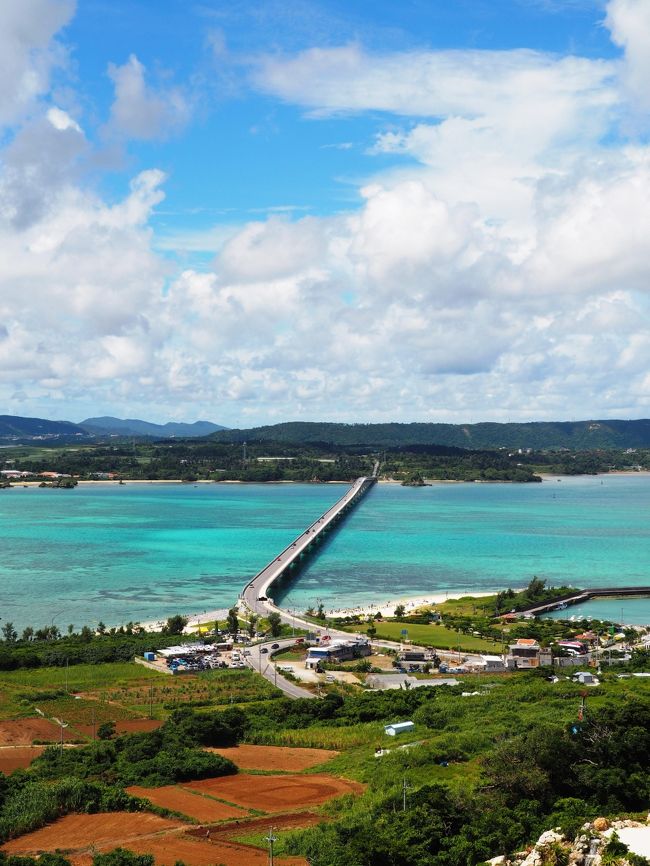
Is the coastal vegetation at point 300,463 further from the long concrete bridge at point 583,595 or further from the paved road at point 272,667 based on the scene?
the paved road at point 272,667

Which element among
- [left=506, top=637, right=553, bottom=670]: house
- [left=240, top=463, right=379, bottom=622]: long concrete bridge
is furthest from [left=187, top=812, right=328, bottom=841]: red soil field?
[left=240, top=463, right=379, bottom=622]: long concrete bridge

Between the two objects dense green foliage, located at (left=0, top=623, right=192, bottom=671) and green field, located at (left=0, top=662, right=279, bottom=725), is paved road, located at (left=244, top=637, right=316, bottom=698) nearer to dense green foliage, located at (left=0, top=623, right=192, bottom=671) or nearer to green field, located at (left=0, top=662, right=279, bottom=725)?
green field, located at (left=0, top=662, right=279, bottom=725)

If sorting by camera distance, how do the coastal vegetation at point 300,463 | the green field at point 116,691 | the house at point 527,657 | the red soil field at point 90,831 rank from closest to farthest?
the red soil field at point 90,831, the green field at point 116,691, the house at point 527,657, the coastal vegetation at point 300,463

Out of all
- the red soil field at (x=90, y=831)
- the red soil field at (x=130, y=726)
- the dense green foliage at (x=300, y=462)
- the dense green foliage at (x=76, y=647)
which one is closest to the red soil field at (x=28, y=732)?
the red soil field at (x=130, y=726)

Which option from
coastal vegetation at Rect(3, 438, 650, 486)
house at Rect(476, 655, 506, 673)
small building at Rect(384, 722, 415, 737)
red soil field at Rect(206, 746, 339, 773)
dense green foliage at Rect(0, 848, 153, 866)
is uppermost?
coastal vegetation at Rect(3, 438, 650, 486)

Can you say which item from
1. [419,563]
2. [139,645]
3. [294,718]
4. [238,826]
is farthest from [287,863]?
[419,563]

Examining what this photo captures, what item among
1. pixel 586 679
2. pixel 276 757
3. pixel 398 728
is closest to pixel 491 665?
pixel 586 679
